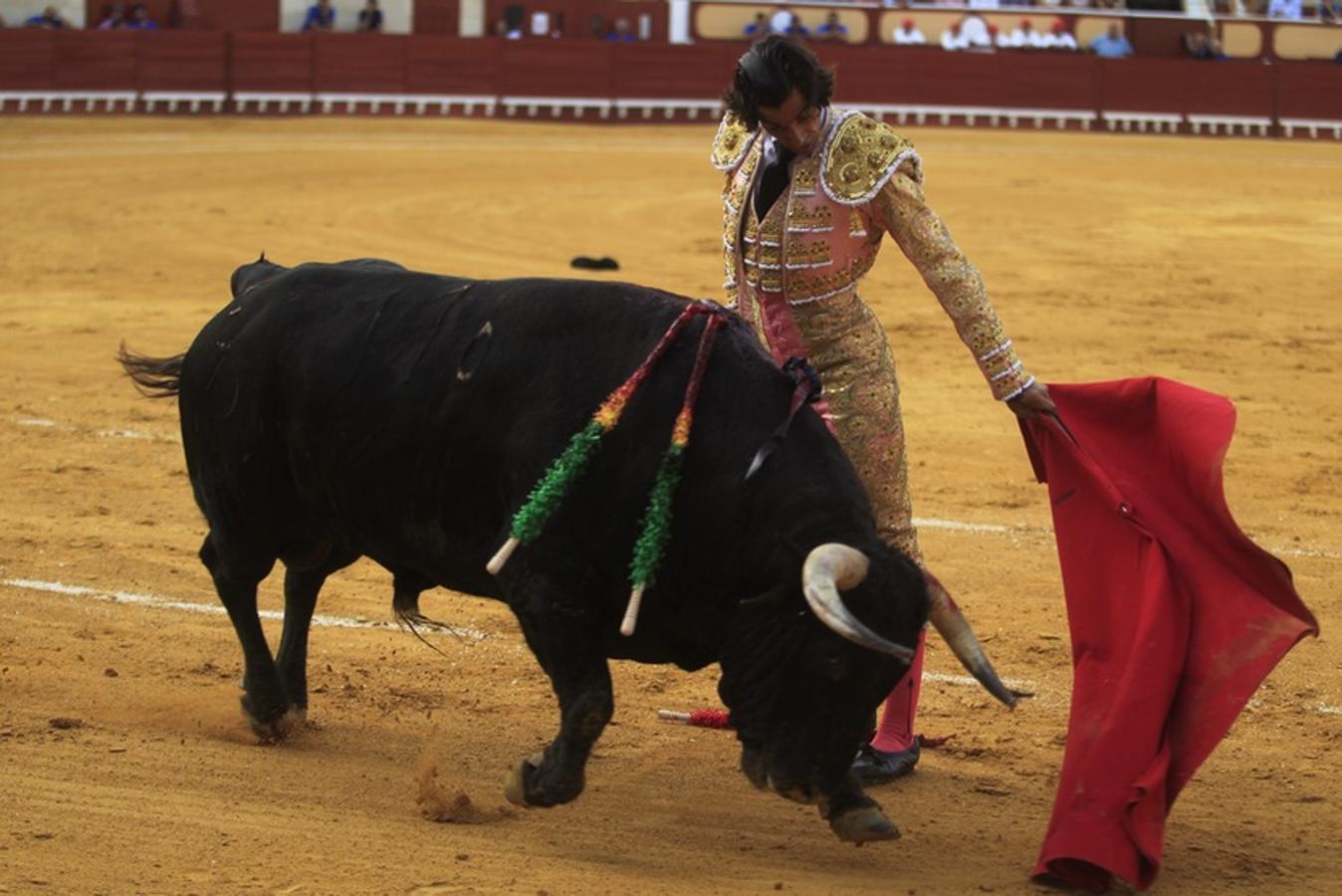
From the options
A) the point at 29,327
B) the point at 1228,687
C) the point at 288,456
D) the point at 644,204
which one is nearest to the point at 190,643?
the point at 288,456

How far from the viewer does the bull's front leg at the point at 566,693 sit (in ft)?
11.5

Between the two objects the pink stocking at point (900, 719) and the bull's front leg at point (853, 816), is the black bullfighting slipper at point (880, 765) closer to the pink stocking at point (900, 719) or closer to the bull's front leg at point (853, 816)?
the pink stocking at point (900, 719)

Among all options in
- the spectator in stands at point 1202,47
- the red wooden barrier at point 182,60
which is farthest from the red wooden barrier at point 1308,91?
the red wooden barrier at point 182,60

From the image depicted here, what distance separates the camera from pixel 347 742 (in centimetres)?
436

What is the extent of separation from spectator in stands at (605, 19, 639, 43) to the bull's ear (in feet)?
66.4

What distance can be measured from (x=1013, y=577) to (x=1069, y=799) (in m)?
2.35

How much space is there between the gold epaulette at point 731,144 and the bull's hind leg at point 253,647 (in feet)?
4.32

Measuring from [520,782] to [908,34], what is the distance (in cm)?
2109

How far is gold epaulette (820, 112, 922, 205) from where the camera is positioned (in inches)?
149

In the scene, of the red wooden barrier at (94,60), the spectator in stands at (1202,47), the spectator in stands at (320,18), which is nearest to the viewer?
the red wooden barrier at (94,60)

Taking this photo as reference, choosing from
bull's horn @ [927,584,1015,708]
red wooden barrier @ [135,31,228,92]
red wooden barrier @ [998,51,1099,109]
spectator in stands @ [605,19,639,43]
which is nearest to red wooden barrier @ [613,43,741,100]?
spectator in stands @ [605,19,639,43]

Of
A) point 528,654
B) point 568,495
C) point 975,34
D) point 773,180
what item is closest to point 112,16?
point 975,34

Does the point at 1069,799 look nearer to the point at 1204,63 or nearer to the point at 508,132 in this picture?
the point at 508,132

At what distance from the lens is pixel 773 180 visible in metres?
3.92
